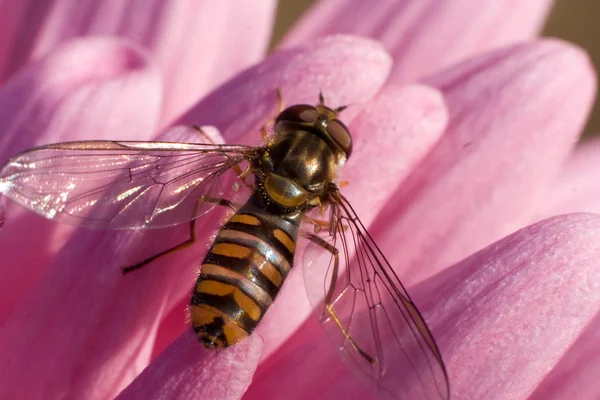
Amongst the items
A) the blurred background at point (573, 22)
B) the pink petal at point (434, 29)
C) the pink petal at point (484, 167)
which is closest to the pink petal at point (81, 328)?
the pink petal at point (484, 167)

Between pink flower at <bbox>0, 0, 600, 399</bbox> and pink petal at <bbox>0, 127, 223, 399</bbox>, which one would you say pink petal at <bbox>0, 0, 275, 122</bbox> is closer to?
pink flower at <bbox>0, 0, 600, 399</bbox>

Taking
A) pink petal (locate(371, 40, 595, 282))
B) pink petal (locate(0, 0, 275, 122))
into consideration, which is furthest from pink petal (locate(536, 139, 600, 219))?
pink petal (locate(0, 0, 275, 122))

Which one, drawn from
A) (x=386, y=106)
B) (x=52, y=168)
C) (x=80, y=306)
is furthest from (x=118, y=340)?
(x=386, y=106)

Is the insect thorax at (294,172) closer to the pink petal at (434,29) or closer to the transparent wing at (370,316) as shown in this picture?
the transparent wing at (370,316)

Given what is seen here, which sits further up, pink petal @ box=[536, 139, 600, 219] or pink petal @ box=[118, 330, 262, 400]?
pink petal @ box=[118, 330, 262, 400]

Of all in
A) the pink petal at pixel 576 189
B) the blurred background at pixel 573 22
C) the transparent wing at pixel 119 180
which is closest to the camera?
the transparent wing at pixel 119 180

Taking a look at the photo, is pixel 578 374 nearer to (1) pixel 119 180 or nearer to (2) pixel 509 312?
(2) pixel 509 312

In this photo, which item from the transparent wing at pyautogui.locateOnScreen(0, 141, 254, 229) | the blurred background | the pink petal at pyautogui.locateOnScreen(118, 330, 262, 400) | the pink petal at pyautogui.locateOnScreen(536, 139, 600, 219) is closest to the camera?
the pink petal at pyautogui.locateOnScreen(118, 330, 262, 400)

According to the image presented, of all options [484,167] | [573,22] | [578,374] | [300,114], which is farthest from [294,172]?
[573,22]
